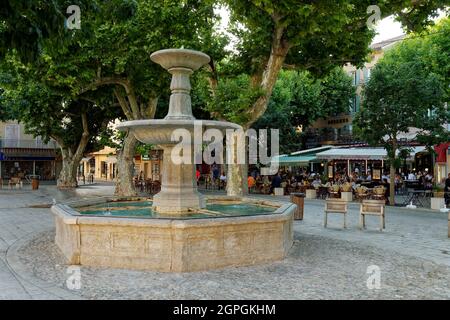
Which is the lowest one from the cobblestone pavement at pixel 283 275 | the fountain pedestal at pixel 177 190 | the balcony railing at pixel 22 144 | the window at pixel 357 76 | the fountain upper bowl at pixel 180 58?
the cobblestone pavement at pixel 283 275

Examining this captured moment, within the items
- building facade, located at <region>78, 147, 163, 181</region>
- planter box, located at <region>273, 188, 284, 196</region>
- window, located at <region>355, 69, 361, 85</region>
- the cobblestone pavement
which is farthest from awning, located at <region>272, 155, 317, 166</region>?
the cobblestone pavement

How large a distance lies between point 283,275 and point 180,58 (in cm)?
470


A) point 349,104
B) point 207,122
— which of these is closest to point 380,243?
point 207,122

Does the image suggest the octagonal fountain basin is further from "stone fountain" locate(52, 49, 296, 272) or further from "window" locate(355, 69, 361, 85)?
"window" locate(355, 69, 361, 85)

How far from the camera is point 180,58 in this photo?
932 centimetres

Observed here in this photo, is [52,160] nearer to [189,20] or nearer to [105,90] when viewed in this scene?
[105,90]

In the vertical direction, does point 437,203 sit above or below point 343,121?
below

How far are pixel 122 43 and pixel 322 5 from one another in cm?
760

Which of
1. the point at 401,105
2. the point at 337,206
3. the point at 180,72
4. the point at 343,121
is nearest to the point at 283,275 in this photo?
the point at 180,72

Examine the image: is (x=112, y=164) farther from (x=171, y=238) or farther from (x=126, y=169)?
(x=171, y=238)

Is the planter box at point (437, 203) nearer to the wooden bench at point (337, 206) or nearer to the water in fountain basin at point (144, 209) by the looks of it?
the wooden bench at point (337, 206)

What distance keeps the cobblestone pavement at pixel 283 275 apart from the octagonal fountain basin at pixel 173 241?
0.20m

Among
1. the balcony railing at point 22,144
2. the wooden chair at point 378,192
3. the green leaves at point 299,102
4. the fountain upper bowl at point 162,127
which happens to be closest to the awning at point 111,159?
the balcony railing at point 22,144

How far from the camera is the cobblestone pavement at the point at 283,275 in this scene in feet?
19.8
